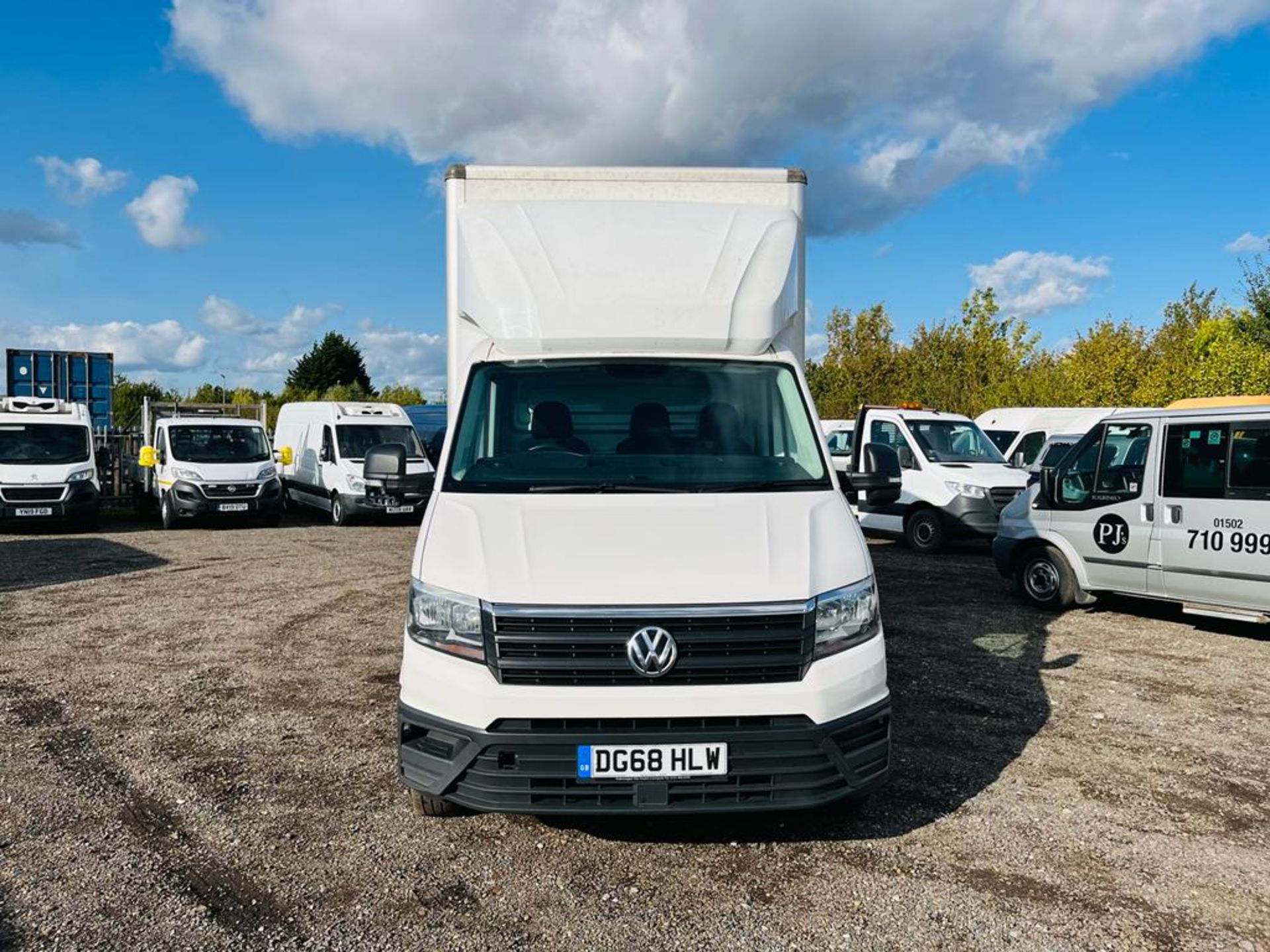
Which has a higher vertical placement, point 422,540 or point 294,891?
point 422,540

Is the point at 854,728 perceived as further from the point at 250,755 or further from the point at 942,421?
the point at 942,421

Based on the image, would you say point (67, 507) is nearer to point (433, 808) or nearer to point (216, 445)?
point (216, 445)

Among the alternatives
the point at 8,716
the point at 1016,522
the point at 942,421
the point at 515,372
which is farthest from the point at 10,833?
the point at 942,421

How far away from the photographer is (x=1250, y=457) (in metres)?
8.04

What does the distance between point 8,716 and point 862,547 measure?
5326 mm

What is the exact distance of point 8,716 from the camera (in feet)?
20.0

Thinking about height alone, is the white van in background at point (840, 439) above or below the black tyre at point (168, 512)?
above

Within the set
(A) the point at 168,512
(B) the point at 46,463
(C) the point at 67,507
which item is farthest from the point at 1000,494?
(B) the point at 46,463

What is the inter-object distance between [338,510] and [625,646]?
1607cm

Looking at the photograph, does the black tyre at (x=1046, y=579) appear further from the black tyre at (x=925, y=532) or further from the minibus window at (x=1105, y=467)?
the black tyre at (x=925, y=532)

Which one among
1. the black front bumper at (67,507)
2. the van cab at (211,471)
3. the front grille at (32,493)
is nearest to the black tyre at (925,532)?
the van cab at (211,471)

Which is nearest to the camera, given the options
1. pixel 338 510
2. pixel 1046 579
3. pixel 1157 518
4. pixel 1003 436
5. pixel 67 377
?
pixel 1157 518

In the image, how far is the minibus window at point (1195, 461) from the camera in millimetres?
8258

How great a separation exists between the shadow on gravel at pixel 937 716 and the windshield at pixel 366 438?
35.9 feet
